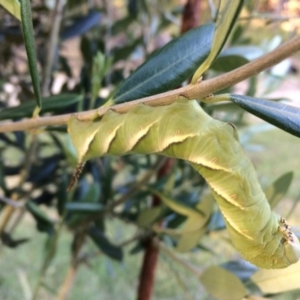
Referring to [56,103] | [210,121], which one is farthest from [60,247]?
[210,121]

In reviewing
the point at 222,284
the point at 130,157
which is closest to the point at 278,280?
the point at 222,284

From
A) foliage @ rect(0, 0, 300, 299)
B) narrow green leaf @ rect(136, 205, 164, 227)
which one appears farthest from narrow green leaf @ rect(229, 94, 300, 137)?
narrow green leaf @ rect(136, 205, 164, 227)

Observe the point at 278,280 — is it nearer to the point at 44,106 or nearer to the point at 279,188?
the point at 279,188

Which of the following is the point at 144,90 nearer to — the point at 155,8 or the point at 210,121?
the point at 210,121

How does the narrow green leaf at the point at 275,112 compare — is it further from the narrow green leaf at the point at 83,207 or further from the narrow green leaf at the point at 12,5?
the narrow green leaf at the point at 83,207

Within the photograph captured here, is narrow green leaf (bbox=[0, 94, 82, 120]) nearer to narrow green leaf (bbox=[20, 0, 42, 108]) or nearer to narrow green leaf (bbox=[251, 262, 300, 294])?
narrow green leaf (bbox=[20, 0, 42, 108])

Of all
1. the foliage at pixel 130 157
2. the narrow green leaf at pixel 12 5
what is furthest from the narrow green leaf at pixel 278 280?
the narrow green leaf at pixel 12 5

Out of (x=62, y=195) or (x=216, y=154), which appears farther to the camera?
(x=62, y=195)
